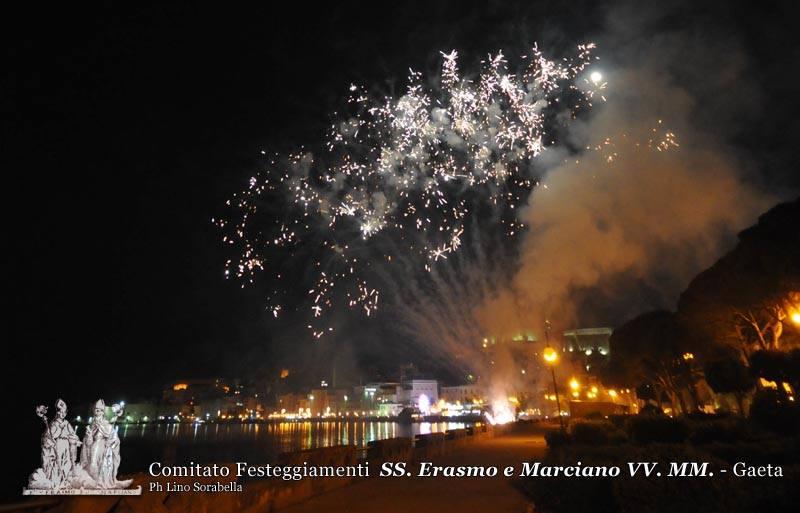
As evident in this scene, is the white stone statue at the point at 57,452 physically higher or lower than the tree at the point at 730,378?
lower

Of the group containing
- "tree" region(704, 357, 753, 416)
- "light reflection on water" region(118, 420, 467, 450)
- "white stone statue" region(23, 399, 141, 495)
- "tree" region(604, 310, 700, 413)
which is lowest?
"light reflection on water" region(118, 420, 467, 450)

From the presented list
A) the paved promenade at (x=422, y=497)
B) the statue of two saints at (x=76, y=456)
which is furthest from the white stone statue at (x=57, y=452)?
the paved promenade at (x=422, y=497)

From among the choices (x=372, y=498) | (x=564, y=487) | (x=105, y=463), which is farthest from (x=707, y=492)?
(x=105, y=463)

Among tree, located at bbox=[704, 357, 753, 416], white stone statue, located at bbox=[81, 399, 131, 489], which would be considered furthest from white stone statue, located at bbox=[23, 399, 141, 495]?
tree, located at bbox=[704, 357, 753, 416]

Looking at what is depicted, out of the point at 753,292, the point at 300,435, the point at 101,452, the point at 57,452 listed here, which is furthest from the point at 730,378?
the point at 300,435

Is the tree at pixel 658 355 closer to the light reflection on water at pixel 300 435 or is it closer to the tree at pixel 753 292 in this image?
the tree at pixel 753 292

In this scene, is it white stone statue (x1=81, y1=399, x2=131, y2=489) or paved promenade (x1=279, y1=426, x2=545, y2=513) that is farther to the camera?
paved promenade (x1=279, y1=426, x2=545, y2=513)

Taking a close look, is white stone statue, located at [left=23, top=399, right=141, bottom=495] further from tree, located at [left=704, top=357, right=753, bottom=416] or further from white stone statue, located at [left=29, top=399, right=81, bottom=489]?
tree, located at [left=704, top=357, right=753, bottom=416]

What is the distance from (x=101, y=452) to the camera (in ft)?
Result: 20.9

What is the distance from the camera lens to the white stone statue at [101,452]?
20.5 ft

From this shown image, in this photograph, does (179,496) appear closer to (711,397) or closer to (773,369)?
(773,369)

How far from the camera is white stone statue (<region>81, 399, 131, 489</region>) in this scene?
246 inches

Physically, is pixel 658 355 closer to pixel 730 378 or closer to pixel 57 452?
pixel 730 378

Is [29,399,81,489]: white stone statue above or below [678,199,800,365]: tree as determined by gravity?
below
